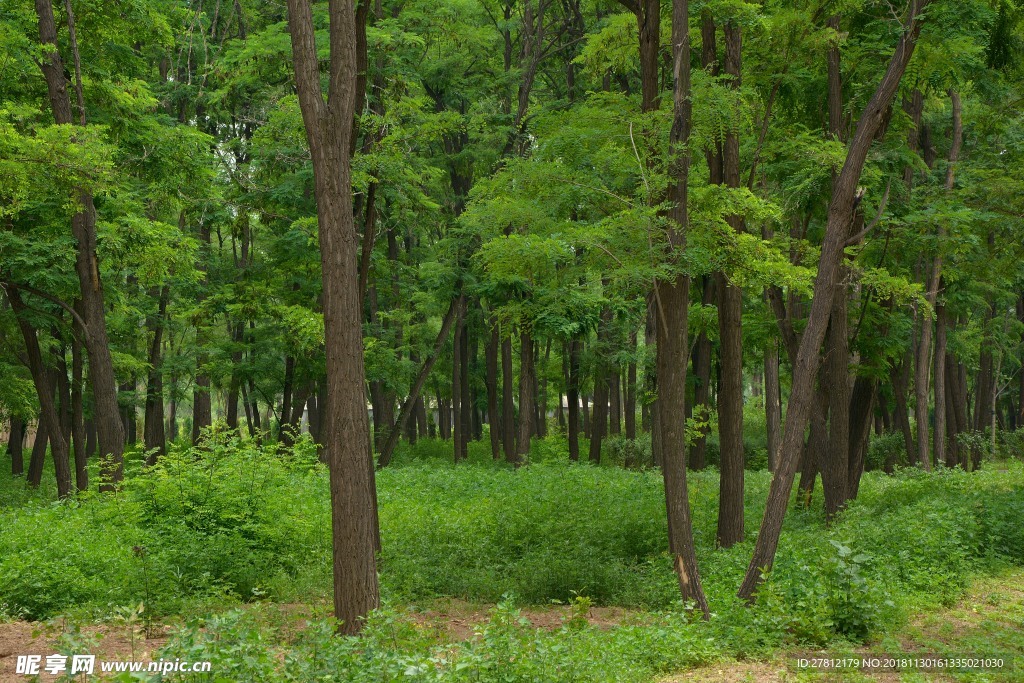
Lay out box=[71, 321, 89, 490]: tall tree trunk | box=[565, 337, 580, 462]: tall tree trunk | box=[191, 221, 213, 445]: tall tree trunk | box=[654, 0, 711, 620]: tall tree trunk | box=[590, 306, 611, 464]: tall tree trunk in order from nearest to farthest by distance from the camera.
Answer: box=[654, 0, 711, 620]: tall tree trunk, box=[71, 321, 89, 490]: tall tree trunk, box=[590, 306, 611, 464]: tall tree trunk, box=[191, 221, 213, 445]: tall tree trunk, box=[565, 337, 580, 462]: tall tree trunk

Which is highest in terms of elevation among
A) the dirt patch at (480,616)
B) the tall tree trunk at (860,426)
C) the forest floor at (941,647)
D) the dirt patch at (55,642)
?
the tall tree trunk at (860,426)

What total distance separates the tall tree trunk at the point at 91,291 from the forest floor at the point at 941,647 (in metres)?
12.3

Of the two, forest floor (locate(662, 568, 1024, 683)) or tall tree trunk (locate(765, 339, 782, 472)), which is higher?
tall tree trunk (locate(765, 339, 782, 472))

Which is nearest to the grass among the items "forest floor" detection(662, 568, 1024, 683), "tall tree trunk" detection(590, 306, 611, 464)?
"forest floor" detection(662, 568, 1024, 683)

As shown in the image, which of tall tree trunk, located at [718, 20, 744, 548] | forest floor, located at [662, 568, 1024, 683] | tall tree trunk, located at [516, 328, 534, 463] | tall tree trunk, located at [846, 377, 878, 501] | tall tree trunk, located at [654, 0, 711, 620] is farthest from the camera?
tall tree trunk, located at [516, 328, 534, 463]

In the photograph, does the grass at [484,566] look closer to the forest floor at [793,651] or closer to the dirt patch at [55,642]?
the forest floor at [793,651]

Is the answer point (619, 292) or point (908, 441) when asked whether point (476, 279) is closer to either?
point (619, 292)

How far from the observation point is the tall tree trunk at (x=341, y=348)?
9289 mm

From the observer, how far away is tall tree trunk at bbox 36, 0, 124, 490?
15.6m

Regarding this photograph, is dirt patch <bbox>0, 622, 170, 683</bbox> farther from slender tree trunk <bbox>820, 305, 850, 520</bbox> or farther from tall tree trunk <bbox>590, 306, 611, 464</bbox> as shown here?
tall tree trunk <bbox>590, 306, 611, 464</bbox>

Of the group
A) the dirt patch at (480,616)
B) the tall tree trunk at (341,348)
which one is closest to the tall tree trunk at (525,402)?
the dirt patch at (480,616)

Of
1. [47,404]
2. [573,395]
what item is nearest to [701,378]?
[573,395]

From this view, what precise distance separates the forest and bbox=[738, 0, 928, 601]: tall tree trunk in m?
0.04

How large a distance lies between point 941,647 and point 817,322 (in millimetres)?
4029
